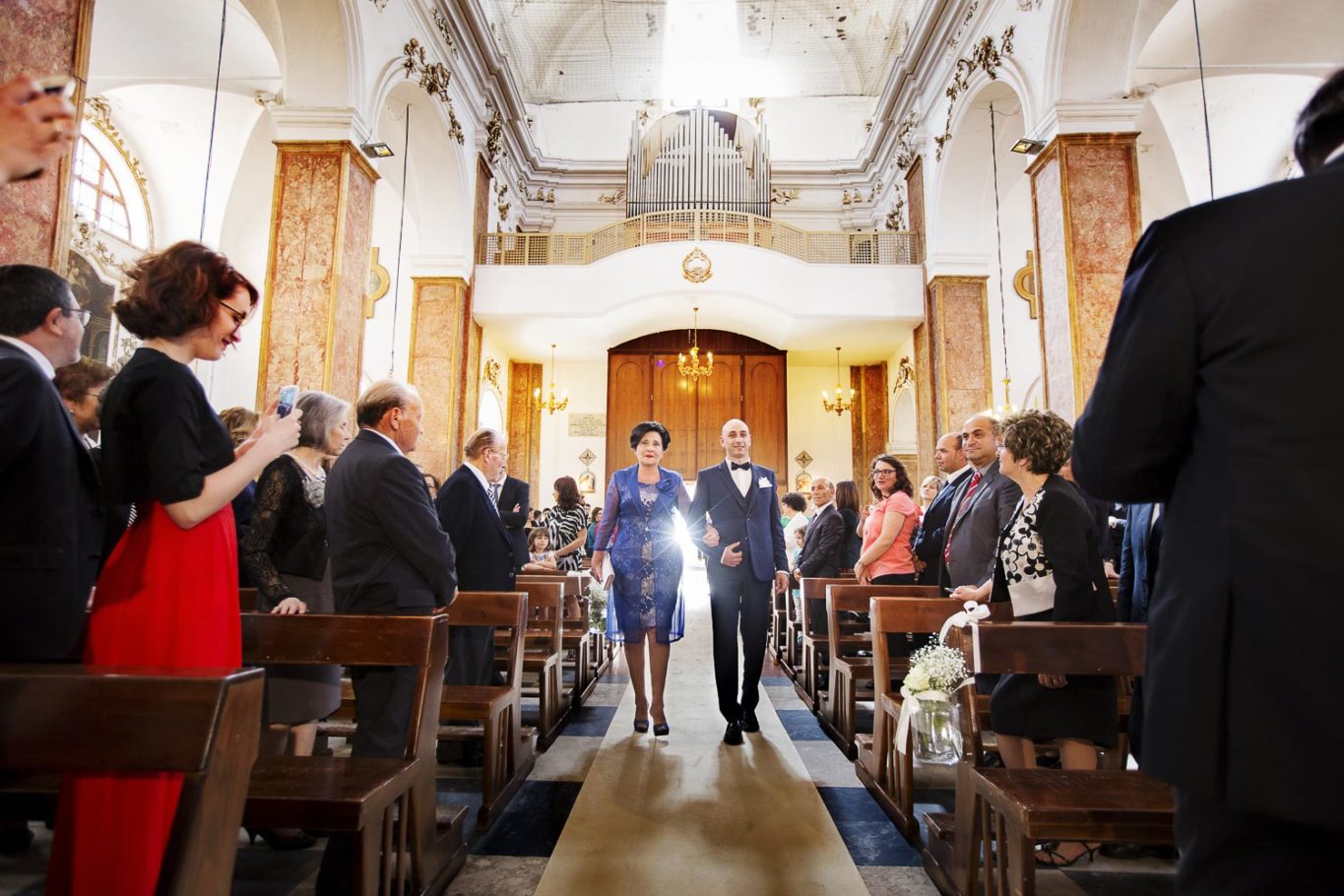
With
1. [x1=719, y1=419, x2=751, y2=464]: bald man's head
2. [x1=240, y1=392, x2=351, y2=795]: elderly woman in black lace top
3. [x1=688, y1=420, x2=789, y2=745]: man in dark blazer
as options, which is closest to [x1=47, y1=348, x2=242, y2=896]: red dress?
[x1=240, y1=392, x2=351, y2=795]: elderly woman in black lace top

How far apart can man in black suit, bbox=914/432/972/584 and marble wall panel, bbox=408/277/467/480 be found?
673cm

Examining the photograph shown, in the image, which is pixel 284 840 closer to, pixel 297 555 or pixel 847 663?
pixel 297 555

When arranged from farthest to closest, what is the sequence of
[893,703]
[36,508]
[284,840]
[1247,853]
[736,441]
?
[736,441], [893,703], [284,840], [36,508], [1247,853]

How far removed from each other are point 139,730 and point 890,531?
404 cm

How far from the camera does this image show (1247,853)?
2.92ft

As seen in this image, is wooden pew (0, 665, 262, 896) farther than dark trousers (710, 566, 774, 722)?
No

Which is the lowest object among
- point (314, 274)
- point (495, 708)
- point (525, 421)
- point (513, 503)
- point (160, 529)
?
point (495, 708)

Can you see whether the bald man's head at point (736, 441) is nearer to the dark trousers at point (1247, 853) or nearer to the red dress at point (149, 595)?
the red dress at point (149, 595)

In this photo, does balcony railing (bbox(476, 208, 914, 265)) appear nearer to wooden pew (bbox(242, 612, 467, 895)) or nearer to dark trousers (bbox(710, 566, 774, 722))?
dark trousers (bbox(710, 566, 774, 722))

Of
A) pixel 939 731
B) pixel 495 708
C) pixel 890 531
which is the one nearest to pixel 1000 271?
pixel 890 531

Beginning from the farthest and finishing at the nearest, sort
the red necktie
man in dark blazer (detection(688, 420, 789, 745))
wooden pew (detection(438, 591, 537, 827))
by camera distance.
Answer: man in dark blazer (detection(688, 420, 789, 745)) → the red necktie → wooden pew (detection(438, 591, 537, 827))

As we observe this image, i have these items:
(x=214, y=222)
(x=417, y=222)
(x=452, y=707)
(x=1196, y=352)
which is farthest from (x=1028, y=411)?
(x=214, y=222)

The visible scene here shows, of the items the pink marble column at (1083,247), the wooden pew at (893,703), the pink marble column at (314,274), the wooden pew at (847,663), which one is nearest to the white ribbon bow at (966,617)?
the wooden pew at (893,703)

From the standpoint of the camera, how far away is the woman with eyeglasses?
4.46m
